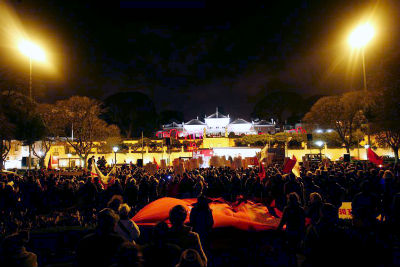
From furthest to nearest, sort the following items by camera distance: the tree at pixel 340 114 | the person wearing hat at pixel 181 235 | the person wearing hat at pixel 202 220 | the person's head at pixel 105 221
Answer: the tree at pixel 340 114
the person wearing hat at pixel 202 220
the person wearing hat at pixel 181 235
the person's head at pixel 105 221

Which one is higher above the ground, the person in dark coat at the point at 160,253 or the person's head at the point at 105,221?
the person's head at the point at 105,221

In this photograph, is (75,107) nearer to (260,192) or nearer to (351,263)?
(260,192)

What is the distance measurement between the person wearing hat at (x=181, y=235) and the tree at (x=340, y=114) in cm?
3615

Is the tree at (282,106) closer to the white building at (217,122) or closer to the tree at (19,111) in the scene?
the white building at (217,122)

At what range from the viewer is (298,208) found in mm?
4465

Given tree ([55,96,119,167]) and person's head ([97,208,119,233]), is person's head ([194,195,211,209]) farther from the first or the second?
tree ([55,96,119,167])

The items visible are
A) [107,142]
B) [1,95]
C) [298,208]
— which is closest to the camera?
[298,208]

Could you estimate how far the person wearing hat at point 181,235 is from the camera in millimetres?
3004

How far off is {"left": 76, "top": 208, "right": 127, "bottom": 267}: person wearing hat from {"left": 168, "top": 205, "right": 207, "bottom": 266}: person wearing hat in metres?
0.66

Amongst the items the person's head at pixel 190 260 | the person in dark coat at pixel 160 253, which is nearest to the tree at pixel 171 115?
the person in dark coat at pixel 160 253

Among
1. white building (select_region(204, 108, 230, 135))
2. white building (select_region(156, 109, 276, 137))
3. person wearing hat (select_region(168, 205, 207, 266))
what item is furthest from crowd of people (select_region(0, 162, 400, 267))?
white building (select_region(204, 108, 230, 135))

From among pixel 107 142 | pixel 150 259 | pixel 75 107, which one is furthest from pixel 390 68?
pixel 107 142

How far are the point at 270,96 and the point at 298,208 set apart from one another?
83321 mm

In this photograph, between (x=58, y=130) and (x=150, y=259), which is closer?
(x=150, y=259)
